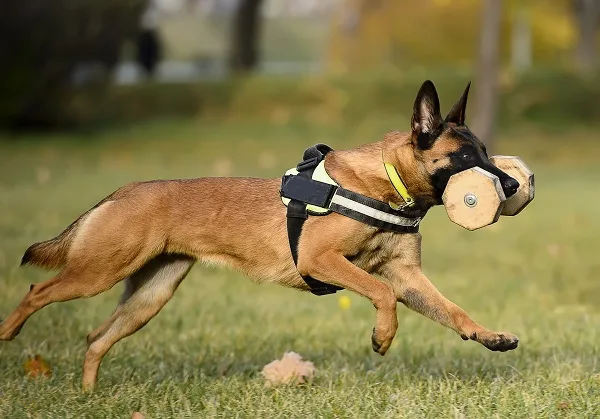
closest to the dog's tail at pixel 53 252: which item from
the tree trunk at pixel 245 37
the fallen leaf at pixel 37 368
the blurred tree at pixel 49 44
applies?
the fallen leaf at pixel 37 368

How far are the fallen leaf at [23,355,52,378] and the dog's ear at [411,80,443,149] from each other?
8.06 feet

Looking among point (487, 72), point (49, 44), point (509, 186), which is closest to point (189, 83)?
point (49, 44)

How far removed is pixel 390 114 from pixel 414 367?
22501mm

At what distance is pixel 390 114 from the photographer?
29.0 m

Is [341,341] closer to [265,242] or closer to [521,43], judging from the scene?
[265,242]

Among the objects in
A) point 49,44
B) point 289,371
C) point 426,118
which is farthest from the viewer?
point 49,44

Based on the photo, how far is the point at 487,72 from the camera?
23.2 m

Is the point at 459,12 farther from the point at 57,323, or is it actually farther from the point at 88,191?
the point at 57,323

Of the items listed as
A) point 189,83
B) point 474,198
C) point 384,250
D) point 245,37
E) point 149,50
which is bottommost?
point 189,83

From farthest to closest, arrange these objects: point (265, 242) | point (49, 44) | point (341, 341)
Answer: point (49, 44), point (341, 341), point (265, 242)

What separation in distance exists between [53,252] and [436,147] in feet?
7.23

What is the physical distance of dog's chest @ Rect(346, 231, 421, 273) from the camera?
6.05m

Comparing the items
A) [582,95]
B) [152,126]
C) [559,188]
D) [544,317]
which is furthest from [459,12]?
[544,317]

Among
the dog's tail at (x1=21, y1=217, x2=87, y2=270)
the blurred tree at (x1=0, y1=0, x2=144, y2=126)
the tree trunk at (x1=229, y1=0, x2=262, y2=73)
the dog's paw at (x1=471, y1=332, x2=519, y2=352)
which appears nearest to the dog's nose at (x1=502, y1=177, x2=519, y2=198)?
the dog's paw at (x1=471, y1=332, x2=519, y2=352)
